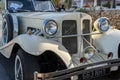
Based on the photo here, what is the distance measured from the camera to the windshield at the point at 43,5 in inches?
272

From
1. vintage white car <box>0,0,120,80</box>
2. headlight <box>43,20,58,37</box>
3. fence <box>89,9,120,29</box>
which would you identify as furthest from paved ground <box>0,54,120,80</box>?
fence <box>89,9,120,29</box>

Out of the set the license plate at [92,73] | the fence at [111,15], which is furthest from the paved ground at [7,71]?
the fence at [111,15]

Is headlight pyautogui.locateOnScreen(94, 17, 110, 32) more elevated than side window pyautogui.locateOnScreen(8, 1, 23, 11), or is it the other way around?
side window pyautogui.locateOnScreen(8, 1, 23, 11)

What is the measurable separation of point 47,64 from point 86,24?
1.10 meters

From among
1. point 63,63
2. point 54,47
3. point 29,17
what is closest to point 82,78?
point 63,63

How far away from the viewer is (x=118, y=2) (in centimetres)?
3241

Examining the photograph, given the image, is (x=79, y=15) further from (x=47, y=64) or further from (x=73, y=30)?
(x=47, y=64)

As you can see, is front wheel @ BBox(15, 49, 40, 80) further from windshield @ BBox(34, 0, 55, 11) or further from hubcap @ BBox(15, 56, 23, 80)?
windshield @ BBox(34, 0, 55, 11)

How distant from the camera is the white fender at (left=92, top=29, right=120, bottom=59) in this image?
5537 mm

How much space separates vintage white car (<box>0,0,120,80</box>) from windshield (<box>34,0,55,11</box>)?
702mm

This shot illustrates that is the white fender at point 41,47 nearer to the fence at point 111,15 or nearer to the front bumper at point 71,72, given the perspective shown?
the front bumper at point 71,72

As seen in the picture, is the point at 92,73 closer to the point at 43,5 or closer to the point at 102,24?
the point at 102,24

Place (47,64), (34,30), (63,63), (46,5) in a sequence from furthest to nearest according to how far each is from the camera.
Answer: (46,5) < (34,30) < (47,64) < (63,63)

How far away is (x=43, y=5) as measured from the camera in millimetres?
7070
